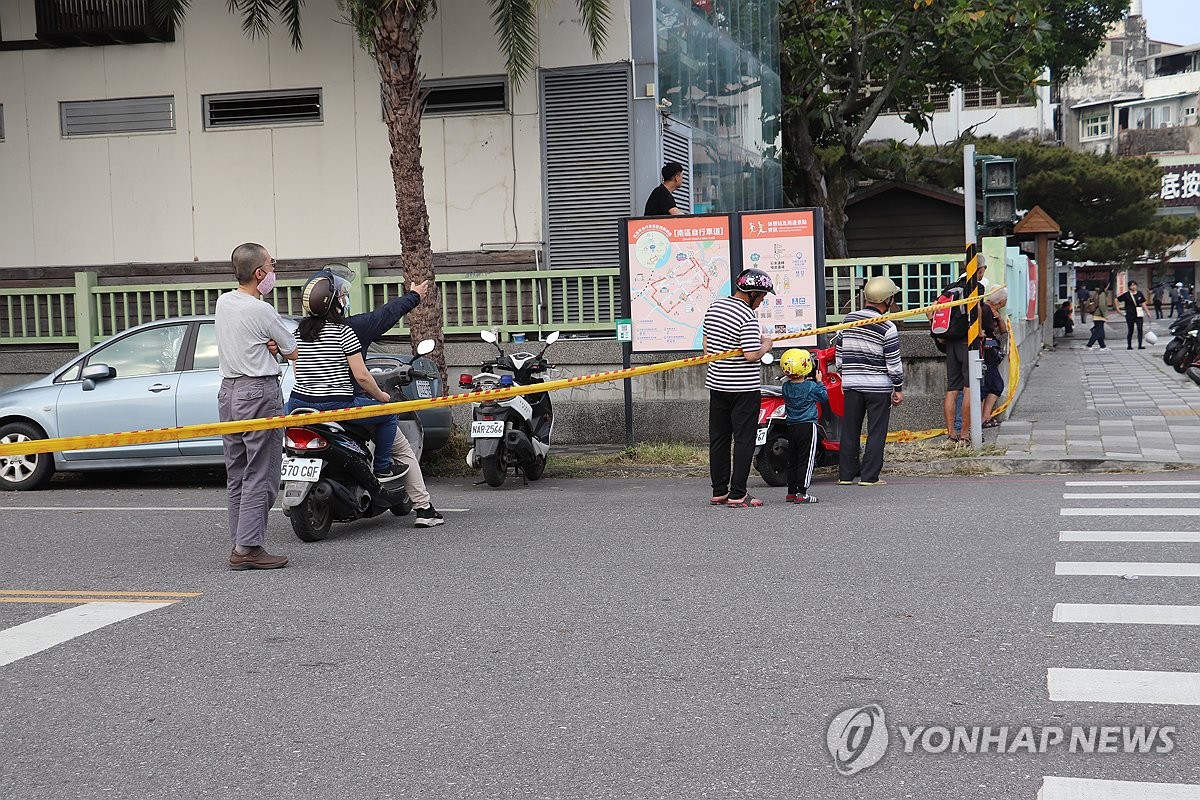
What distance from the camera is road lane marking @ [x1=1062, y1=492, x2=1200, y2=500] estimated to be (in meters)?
10.0

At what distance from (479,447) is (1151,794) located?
325 inches

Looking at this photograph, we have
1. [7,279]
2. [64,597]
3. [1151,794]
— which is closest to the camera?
[1151,794]

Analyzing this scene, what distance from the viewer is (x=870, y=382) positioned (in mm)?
11555

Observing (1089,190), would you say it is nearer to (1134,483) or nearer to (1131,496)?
(1134,483)

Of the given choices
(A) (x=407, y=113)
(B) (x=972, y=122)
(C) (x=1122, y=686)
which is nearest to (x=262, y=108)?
(A) (x=407, y=113)

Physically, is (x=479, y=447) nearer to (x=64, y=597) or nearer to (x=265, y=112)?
(x=64, y=597)

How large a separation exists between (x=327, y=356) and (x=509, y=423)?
3013 mm

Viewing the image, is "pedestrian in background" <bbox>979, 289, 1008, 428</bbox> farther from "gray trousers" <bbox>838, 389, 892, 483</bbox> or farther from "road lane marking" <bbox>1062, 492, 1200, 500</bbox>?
"road lane marking" <bbox>1062, 492, 1200, 500</bbox>

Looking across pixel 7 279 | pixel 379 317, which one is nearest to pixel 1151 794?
pixel 379 317

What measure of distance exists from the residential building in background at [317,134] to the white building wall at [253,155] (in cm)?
2

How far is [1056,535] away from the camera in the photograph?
27.7 ft

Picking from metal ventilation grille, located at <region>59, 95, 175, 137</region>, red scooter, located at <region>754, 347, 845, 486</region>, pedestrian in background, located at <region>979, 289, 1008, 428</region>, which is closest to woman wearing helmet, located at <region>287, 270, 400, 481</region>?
red scooter, located at <region>754, 347, 845, 486</region>

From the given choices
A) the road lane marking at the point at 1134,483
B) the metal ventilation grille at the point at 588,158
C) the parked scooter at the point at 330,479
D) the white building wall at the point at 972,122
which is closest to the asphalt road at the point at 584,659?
the parked scooter at the point at 330,479

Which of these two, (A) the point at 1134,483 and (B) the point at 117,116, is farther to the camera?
(B) the point at 117,116
